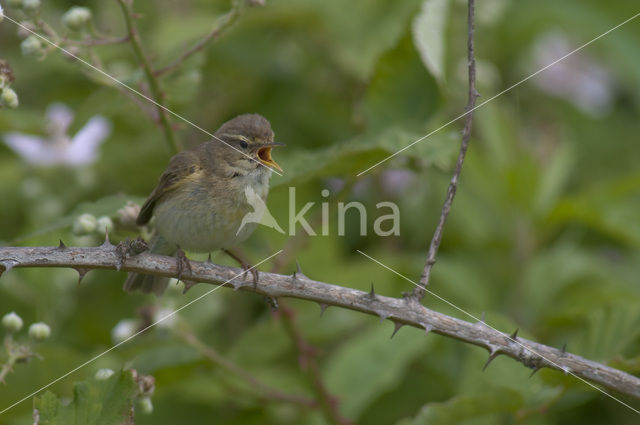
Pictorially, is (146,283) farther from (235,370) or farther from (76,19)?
(76,19)

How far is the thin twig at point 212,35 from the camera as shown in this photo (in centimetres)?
358

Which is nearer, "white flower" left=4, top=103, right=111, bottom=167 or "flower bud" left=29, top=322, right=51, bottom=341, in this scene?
"flower bud" left=29, top=322, right=51, bottom=341

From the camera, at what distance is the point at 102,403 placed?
9.23 feet

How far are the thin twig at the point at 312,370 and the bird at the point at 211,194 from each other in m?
0.38

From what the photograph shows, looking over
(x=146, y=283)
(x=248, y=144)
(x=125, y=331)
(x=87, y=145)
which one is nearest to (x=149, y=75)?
(x=248, y=144)

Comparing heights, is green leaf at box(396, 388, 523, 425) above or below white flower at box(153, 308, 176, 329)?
below

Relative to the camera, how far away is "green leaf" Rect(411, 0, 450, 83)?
388cm

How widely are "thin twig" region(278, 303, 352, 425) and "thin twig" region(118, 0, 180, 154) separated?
3.24 ft

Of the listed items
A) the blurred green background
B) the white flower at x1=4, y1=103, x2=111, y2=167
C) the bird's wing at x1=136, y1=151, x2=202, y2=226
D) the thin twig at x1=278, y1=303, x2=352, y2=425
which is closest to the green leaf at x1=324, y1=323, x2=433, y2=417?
the blurred green background

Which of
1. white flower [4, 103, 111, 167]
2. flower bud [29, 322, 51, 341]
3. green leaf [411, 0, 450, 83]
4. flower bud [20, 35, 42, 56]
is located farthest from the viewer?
white flower [4, 103, 111, 167]

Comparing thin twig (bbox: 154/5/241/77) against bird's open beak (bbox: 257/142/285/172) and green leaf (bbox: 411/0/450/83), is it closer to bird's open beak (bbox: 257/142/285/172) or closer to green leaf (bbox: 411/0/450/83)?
bird's open beak (bbox: 257/142/285/172)

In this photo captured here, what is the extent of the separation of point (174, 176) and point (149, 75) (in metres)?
0.65

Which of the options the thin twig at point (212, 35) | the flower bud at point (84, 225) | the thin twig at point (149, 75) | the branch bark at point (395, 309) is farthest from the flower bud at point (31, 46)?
the branch bark at point (395, 309)

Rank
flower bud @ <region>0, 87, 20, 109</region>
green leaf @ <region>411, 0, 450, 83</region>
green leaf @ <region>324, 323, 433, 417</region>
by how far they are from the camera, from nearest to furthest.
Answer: flower bud @ <region>0, 87, 20, 109</region> → green leaf @ <region>411, 0, 450, 83</region> → green leaf @ <region>324, 323, 433, 417</region>
